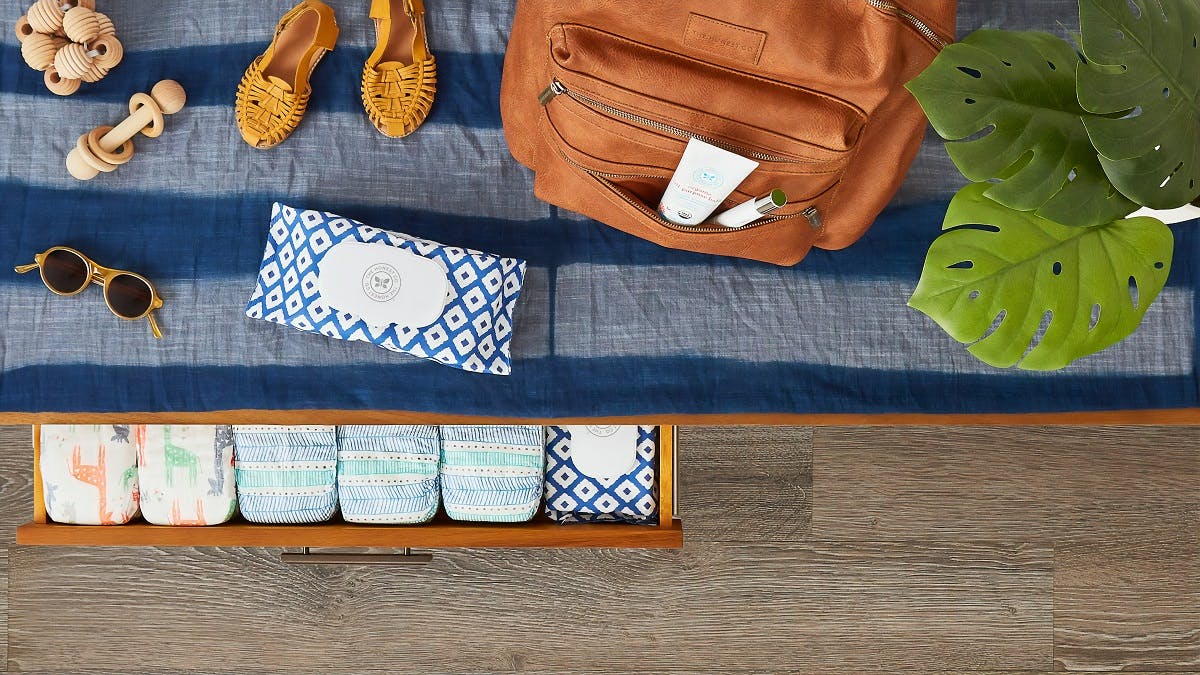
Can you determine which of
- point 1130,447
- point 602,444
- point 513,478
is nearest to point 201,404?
A: point 513,478

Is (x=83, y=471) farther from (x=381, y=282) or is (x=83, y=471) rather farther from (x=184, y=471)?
(x=381, y=282)

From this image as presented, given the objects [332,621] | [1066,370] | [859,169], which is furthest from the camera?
[332,621]

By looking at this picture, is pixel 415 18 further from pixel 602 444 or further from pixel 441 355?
pixel 602 444

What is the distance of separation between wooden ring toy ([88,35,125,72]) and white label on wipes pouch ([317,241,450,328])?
0.40 m

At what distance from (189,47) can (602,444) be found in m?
0.78

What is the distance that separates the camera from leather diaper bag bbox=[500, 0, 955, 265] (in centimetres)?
80

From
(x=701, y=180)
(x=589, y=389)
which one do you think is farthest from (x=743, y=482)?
(x=701, y=180)

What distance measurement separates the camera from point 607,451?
3.75 feet

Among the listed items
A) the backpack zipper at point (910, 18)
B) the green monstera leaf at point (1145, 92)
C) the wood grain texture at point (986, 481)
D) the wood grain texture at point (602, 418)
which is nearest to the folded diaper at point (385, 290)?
the wood grain texture at point (602, 418)

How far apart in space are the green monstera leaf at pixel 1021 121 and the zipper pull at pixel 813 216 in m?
0.26

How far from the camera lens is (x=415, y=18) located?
3.37 feet

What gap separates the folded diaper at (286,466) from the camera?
110cm

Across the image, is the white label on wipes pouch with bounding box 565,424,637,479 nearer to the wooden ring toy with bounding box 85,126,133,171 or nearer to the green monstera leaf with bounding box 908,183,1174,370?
the green monstera leaf with bounding box 908,183,1174,370

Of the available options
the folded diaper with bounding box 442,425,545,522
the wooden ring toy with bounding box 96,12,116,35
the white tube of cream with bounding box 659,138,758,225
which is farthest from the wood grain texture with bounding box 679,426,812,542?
the wooden ring toy with bounding box 96,12,116,35
